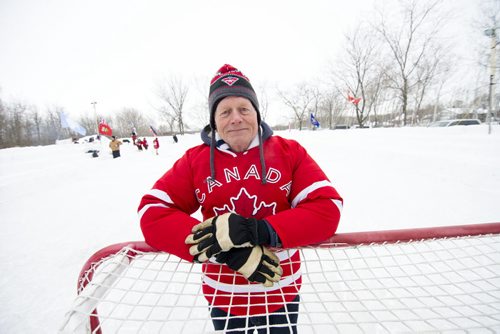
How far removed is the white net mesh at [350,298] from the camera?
0.86 metres

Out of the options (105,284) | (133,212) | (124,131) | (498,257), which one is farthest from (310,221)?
(124,131)

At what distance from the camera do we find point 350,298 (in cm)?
181

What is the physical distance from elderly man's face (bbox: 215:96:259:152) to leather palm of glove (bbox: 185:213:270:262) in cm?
43

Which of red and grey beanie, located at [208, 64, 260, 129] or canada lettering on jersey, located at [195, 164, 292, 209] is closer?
canada lettering on jersey, located at [195, 164, 292, 209]

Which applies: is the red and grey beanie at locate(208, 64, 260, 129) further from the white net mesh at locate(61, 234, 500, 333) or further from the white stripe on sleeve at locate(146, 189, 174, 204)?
the white net mesh at locate(61, 234, 500, 333)

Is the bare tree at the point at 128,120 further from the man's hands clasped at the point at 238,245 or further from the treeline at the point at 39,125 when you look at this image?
the man's hands clasped at the point at 238,245

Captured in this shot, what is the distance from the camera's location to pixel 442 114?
108ft

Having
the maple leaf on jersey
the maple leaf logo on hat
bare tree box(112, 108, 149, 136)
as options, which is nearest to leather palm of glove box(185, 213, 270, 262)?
the maple leaf on jersey

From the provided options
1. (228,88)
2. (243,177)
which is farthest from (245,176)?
(228,88)

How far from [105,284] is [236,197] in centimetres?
70

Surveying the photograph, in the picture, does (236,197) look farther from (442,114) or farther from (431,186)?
(442,114)

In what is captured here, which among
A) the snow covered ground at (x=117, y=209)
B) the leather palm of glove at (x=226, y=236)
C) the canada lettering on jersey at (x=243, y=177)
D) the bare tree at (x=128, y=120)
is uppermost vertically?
the bare tree at (x=128, y=120)

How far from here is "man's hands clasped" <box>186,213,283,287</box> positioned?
0.88 metres

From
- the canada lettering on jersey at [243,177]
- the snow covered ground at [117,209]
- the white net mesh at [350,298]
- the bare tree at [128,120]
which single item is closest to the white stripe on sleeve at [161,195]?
the canada lettering on jersey at [243,177]
